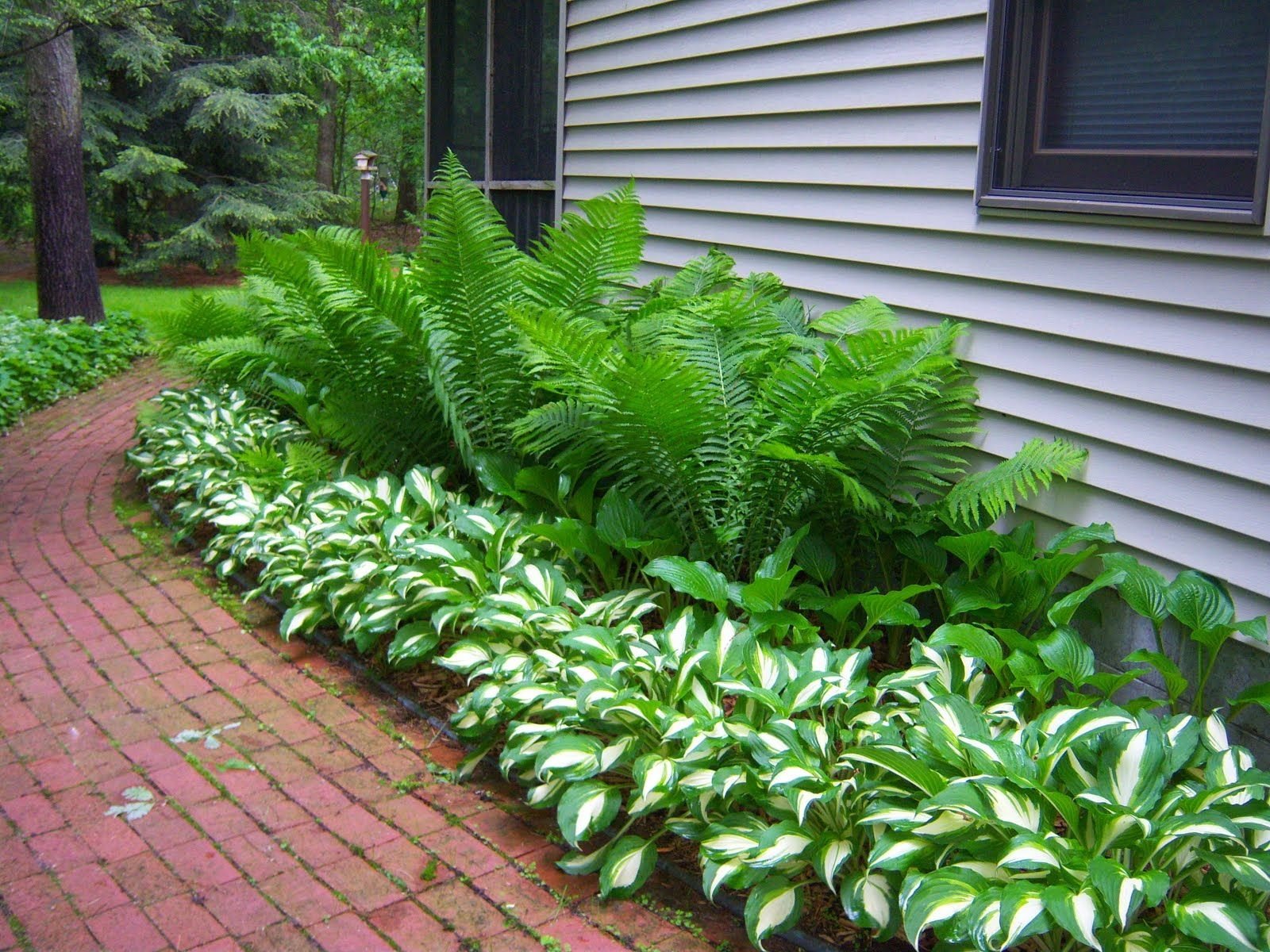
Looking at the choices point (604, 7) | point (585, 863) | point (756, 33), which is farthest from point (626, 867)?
point (604, 7)

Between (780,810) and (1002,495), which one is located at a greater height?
(1002,495)

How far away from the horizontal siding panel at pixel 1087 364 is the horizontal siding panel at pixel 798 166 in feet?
0.93

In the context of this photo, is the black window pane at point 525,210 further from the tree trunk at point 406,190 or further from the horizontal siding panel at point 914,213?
the tree trunk at point 406,190

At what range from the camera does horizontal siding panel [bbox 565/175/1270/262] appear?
253 centimetres

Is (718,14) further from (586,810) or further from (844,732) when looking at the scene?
(586,810)

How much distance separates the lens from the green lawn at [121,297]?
1185cm

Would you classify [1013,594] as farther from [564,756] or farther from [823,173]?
[823,173]

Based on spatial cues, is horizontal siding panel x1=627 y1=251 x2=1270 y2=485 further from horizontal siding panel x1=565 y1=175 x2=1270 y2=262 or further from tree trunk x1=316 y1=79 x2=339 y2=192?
tree trunk x1=316 y1=79 x2=339 y2=192

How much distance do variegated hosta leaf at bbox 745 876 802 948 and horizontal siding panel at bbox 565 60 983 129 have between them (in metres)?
2.23

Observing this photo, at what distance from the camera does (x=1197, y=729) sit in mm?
2203

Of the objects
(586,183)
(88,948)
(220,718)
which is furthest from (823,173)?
(88,948)

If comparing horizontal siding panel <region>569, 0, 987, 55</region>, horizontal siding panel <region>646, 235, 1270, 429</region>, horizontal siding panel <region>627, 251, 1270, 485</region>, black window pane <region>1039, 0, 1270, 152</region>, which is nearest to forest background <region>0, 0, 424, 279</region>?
horizontal siding panel <region>569, 0, 987, 55</region>

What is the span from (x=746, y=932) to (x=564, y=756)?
551mm

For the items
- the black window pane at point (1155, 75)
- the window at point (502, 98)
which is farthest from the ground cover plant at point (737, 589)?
the window at point (502, 98)
